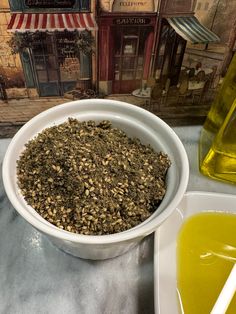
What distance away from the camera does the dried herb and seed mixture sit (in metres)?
0.59

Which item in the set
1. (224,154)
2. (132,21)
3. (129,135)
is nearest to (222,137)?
(224,154)

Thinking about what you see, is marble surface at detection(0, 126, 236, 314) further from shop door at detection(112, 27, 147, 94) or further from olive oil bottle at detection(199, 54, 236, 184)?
shop door at detection(112, 27, 147, 94)

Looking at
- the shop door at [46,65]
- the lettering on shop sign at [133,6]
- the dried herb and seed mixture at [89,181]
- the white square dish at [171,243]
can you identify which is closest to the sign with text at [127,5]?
the lettering on shop sign at [133,6]

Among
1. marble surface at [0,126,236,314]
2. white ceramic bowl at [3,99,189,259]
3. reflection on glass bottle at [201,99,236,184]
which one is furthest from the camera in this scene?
reflection on glass bottle at [201,99,236,184]

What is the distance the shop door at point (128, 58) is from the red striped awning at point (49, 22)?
7cm

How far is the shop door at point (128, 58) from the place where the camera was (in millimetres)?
A: 718

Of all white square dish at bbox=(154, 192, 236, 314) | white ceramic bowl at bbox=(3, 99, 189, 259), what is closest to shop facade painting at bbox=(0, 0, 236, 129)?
white ceramic bowl at bbox=(3, 99, 189, 259)

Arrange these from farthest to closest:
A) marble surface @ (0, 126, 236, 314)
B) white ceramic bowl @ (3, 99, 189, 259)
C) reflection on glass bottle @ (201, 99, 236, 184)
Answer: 1. reflection on glass bottle @ (201, 99, 236, 184)
2. marble surface @ (0, 126, 236, 314)
3. white ceramic bowl @ (3, 99, 189, 259)

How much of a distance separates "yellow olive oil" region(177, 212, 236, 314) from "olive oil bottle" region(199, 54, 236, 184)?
0.49 feet

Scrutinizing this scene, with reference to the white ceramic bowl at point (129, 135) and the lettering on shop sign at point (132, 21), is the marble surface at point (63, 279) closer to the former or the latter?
the white ceramic bowl at point (129, 135)

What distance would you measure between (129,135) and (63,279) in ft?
1.05

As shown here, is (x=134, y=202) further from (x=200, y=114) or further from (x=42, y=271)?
(x=200, y=114)

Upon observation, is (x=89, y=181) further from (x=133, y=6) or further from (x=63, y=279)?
(x=133, y=6)

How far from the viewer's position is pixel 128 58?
76cm
